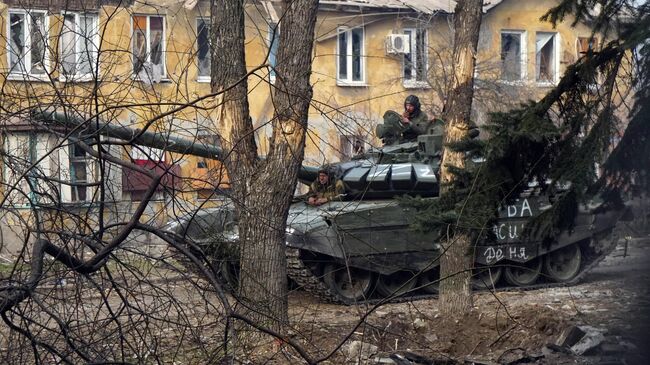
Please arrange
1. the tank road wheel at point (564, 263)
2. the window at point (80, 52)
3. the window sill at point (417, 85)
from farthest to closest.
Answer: the window sill at point (417, 85) < the tank road wheel at point (564, 263) < the window at point (80, 52)

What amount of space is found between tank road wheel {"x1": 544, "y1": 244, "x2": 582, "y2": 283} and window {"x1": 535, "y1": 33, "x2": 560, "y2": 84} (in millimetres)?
11322

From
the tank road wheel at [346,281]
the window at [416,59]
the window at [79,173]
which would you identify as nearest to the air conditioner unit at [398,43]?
the window at [416,59]

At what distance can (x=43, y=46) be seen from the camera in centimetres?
641

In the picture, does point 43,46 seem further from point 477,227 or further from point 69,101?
point 477,227

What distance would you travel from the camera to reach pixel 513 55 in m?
26.1

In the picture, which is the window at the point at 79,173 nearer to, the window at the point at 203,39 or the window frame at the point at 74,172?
the window frame at the point at 74,172

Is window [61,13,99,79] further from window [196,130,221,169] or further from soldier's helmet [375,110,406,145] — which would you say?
soldier's helmet [375,110,406,145]

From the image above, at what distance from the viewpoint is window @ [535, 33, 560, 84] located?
87.6 feet

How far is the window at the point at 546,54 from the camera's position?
26703mm

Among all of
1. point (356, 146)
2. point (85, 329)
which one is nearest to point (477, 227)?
point (356, 146)

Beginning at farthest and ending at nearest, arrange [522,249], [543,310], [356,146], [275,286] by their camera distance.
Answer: [522,249], [543,310], [275,286], [356,146]

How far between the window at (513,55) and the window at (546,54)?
526 mm

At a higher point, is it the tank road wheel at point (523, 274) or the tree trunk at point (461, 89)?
the tree trunk at point (461, 89)

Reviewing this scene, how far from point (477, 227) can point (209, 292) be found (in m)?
2.55
